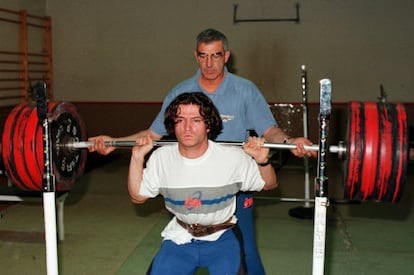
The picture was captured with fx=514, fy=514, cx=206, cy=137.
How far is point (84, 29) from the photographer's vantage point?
7742 mm

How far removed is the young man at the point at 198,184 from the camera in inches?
80.3

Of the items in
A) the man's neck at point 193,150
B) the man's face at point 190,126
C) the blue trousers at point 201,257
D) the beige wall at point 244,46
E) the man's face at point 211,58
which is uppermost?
the beige wall at point 244,46

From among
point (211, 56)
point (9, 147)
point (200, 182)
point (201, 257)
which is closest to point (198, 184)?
point (200, 182)

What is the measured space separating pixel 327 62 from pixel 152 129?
508cm

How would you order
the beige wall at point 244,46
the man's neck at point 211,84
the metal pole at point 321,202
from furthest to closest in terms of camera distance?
1. the beige wall at point 244,46
2. the man's neck at point 211,84
3. the metal pole at point 321,202

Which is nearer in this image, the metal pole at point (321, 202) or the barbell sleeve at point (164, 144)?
the metal pole at point (321, 202)

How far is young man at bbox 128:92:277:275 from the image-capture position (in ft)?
6.69

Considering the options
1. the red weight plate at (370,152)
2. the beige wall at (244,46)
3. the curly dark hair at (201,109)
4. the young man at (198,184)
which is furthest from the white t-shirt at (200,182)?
the beige wall at (244,46)

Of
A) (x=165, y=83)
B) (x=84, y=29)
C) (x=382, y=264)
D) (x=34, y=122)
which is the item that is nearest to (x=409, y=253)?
(x=382, y=264)

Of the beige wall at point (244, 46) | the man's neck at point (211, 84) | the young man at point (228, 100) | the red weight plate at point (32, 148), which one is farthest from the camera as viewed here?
the beige wall at point (244, 46)

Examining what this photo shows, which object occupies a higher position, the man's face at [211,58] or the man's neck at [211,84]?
the man's face at [211,58]

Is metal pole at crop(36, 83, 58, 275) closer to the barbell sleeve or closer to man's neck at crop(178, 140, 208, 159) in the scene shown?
the barbell sleeve

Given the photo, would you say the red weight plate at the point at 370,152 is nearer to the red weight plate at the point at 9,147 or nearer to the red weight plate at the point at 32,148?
the red weight plate at the point at 32,148

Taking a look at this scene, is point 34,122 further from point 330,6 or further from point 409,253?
point 330,6
